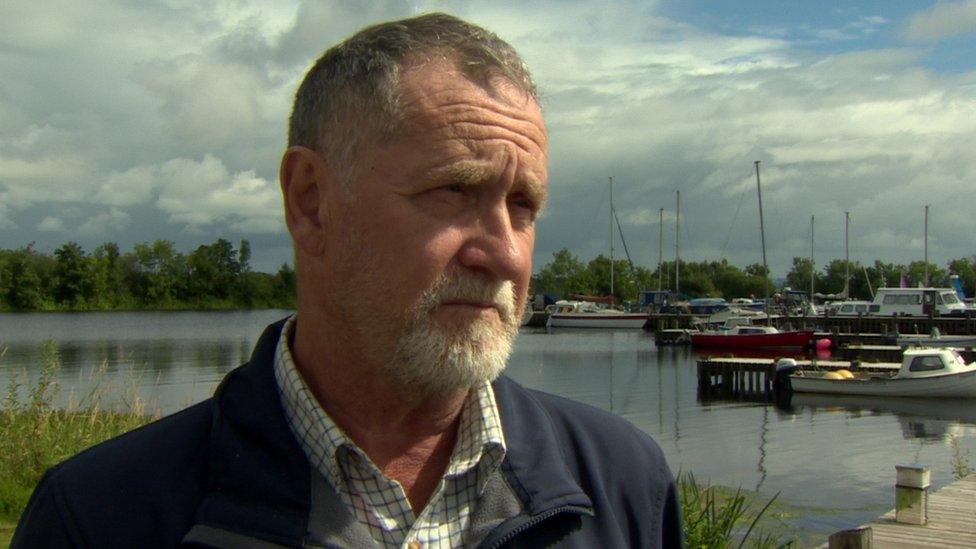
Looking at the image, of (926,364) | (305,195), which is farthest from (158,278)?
(305,195)

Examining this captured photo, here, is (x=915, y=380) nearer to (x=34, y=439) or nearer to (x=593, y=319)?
(x=34, y=439)

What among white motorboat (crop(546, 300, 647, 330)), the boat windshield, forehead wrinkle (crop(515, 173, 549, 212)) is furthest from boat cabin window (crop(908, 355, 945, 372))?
white motorboat (crop(546, 300, 647, 330))

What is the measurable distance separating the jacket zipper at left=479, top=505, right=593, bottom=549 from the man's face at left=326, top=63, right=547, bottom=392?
0.30 m

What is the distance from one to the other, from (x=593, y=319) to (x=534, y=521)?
8711cm

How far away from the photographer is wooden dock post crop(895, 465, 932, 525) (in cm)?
952

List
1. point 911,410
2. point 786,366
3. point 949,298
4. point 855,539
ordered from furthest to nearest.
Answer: point 949,298, point 786,366, point 911,410, point 855,539

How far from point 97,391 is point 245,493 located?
44.5ft

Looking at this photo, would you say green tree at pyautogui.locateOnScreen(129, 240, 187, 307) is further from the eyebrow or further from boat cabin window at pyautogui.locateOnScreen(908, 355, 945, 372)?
the eyebrow

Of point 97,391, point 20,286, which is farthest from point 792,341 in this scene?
point 20,286

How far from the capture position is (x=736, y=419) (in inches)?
1214

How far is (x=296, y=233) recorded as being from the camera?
2.12 metres

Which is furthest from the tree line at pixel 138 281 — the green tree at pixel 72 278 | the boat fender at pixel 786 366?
the boat fender at pixel 786 366

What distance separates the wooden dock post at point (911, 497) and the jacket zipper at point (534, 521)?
8.56 m

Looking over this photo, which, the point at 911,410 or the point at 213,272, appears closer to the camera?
the point at 911,410
